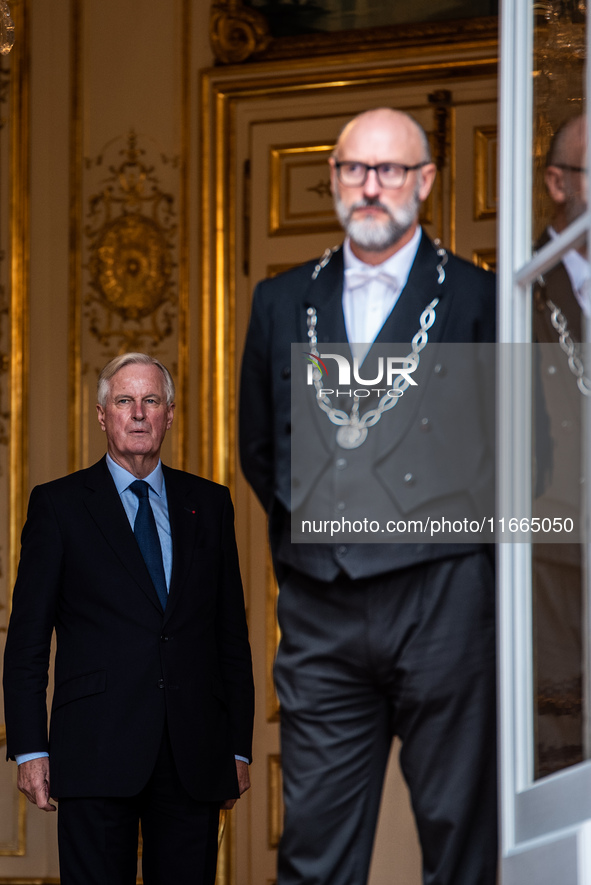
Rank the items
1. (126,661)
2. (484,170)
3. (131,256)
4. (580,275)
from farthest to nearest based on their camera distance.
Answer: (131,256), (484,170), (126,661), (580,275)

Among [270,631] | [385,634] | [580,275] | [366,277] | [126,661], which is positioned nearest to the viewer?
[580,275]

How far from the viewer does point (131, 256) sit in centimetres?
426

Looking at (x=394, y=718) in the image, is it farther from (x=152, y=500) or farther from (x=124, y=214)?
(x=124, y=214)

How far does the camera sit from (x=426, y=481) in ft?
5.97

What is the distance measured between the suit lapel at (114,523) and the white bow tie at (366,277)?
83cm

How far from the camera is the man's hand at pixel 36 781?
245cm

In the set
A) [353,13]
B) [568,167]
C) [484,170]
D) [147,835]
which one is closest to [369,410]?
[568,167]

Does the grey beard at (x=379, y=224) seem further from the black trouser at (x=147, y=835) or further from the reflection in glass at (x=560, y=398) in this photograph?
the black trouser at (x=147, y=835)

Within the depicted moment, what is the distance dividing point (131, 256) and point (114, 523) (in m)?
1.95

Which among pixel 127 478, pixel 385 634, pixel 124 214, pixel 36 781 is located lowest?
pixel 36 781

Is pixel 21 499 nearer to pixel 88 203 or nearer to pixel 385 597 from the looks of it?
pixel 88 203

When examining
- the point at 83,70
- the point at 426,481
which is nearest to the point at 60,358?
the point at 83,70

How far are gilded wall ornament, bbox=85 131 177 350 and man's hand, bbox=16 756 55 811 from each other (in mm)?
1997

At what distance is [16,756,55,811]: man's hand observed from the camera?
245 centimetres
